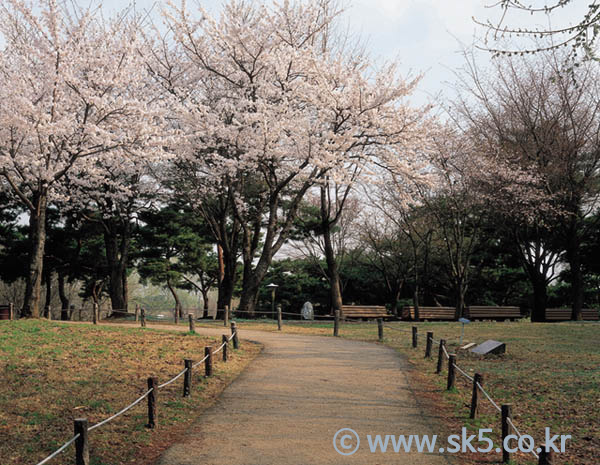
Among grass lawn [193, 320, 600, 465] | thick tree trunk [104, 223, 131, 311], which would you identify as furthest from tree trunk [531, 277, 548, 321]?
thick tree trunk [104, 223, 131, 311]

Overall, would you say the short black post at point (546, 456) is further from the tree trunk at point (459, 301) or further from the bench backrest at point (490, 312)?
the bench backrest at point (490, 312)

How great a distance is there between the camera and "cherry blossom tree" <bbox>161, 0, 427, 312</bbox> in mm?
22297

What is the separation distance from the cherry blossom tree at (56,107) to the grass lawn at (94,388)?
4.90 m

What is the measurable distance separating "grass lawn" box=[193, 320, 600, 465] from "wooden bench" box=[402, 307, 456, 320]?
1088 cm

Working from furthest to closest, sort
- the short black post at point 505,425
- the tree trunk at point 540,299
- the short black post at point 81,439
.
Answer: the tree trunk at point 540,299 → the short black post at point 505,425 → the short black post at point 81,439

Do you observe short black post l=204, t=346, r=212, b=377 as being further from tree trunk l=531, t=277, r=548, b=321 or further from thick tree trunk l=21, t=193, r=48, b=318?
tree trunk l=531, t=277, r=548, b=321

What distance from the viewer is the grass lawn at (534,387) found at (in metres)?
7.40

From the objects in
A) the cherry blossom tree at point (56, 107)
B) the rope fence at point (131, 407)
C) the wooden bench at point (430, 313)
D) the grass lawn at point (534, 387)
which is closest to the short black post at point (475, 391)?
the grass lawn at point (534, 387)

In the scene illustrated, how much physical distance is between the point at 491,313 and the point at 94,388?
2471 centimetres

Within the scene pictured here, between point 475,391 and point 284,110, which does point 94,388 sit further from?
point 284,110

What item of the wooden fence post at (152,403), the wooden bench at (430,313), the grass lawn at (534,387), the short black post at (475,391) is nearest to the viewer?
the grass lawn at (534,387)

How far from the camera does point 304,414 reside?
27.0 ft

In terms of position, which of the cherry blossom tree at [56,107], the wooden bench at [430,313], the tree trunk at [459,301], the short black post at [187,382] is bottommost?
the short black post at [187,382]

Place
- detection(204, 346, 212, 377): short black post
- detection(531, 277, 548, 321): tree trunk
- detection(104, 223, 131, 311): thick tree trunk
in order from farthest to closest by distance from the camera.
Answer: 1. detection(104, 223, 131, 311): thick tree trunk
2. detection(531, 277, 548, 321): tree trunk
3. detection(204, 346, 212, 377): short black post
